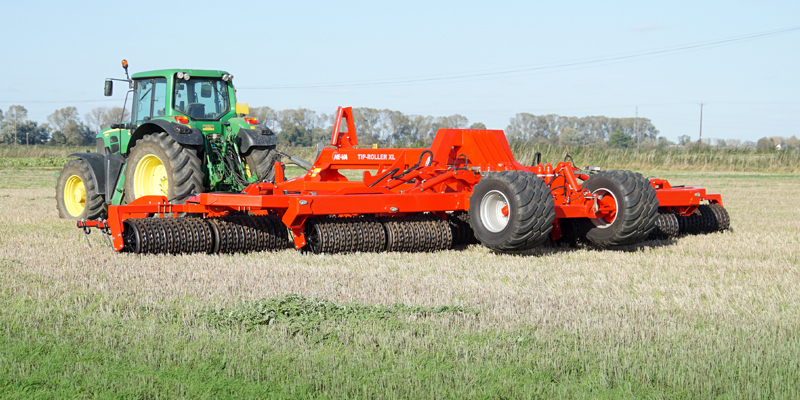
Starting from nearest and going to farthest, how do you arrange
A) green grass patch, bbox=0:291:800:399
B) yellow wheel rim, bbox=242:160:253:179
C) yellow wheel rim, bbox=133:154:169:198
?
1. green grass patch, bbox=0:291:800:399
2. yellow wheel rim, bbox=133:154:169:198
3. yellow wheel rim, bbox=242:160:253:179

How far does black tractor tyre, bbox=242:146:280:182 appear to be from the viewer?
363 inches

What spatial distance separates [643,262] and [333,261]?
9.33 ft

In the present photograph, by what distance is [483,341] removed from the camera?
393 centimetres

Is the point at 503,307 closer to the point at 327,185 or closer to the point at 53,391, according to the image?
the point at 53,391

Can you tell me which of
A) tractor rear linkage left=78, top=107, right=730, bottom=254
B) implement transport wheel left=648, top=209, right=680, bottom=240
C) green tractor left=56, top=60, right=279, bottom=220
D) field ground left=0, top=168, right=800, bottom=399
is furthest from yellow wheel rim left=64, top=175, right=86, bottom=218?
implement transport wheel left=648, top=209, right=680, bottom=240

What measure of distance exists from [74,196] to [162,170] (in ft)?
8.58

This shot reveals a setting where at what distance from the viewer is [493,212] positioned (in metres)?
7.33

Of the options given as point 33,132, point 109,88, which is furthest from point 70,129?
point 109,88

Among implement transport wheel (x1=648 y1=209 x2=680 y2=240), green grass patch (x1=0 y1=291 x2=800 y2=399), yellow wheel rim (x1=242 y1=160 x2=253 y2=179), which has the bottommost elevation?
green grass patch (x1=0 y1=291 x2=800 y2=399)

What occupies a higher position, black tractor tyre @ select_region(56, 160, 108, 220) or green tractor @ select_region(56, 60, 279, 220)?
green tractor @ select_region(56, 60, 279, 220)

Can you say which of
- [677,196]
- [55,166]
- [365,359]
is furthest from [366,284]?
[55,166]

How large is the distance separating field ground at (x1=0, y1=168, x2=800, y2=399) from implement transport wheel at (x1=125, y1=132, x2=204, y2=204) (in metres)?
1.47

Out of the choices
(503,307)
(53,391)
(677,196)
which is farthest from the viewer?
(677,196)

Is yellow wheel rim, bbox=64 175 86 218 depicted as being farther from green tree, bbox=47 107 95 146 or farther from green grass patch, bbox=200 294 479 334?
green tree, bbox=47 107 95 146
